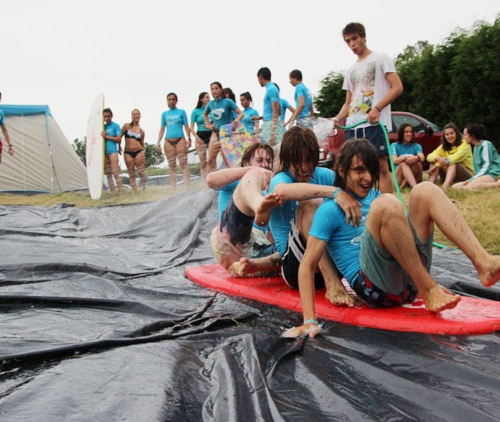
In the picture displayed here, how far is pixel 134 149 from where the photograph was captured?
9734 mm

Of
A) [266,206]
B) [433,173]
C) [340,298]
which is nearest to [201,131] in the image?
[433,173]

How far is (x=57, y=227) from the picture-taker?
6.68 metres

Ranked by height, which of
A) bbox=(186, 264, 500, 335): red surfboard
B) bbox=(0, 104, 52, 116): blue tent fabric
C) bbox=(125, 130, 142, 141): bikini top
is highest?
bbox=(0, 104, 52, 116): blue tent fabric

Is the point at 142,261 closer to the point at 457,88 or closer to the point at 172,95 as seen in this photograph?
the point at 172,95

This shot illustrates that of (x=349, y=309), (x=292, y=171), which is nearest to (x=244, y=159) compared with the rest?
(x=292, y=171)

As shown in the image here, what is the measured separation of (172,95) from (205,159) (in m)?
1.20

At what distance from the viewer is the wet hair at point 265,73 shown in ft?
23.6

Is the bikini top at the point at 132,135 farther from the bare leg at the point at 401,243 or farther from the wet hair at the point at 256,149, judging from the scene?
the bare leg at the point at 401,243

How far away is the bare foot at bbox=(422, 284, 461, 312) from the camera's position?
2.38m

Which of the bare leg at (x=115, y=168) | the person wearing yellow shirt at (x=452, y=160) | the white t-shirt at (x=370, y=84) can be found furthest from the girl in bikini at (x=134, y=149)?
the white t-shirt at (x=370, y=84)

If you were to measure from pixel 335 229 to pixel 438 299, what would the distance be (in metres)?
0.55

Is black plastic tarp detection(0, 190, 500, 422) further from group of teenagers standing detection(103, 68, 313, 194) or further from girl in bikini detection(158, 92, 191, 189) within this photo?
girl in bikini detection(158, 92, 191, 189)

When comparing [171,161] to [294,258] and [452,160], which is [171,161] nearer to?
[452,160]

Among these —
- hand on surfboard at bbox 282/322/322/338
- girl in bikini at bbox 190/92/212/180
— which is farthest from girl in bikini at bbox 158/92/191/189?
hand on surfboard at bbox 282/322/322/338
